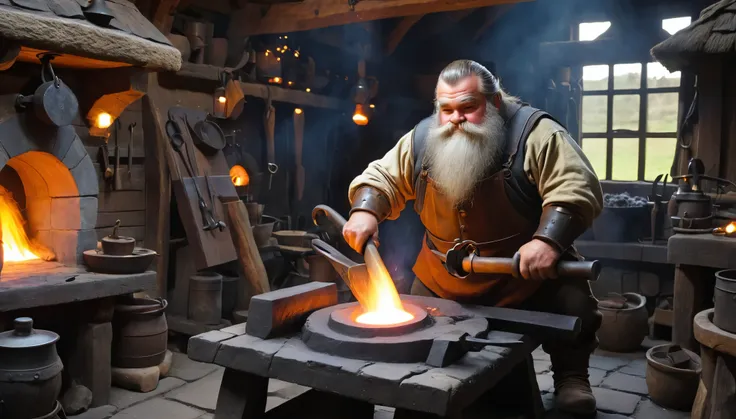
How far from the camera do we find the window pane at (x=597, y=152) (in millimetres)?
7304

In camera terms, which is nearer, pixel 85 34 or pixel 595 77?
pixel 85 34

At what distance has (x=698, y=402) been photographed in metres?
3.40

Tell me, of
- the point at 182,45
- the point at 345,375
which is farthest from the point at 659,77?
Result: the point at 345,375

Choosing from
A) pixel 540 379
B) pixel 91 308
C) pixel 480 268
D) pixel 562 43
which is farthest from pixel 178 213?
pixel 562 43

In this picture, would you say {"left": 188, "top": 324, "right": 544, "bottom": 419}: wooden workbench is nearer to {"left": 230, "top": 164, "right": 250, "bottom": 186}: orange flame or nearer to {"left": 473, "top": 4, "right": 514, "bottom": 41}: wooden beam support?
{"left": 230, "top": 164, "right": 250, "bottom": 186}: orange flame

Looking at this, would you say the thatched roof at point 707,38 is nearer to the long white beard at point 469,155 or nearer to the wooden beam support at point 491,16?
the long white beard at point 469,155

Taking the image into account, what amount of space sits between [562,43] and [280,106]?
307 centimetres

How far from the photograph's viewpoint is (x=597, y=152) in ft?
24.1

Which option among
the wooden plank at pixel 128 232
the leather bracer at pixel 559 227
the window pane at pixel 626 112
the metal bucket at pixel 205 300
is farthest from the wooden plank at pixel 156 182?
the window pane at pixel 626 112

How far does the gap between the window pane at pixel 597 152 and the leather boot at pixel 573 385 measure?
397 cm

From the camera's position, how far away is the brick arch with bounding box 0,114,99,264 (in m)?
4.43

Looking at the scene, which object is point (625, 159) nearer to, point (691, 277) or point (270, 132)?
point (691, 277)

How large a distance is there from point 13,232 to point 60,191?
45 centimetres

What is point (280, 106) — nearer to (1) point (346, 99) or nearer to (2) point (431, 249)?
(1) point (346, 99)
